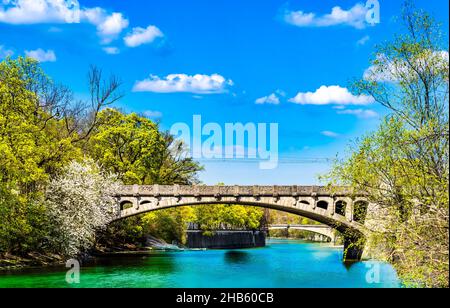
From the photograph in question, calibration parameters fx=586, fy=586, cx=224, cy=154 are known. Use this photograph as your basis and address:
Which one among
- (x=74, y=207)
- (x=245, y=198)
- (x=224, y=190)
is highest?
(x=224, y=190)

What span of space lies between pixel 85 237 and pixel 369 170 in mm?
20893

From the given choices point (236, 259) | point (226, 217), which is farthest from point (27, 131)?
point (226, 217)

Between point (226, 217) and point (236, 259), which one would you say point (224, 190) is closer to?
point (236, 259)

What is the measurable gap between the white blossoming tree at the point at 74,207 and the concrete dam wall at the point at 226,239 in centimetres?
2802

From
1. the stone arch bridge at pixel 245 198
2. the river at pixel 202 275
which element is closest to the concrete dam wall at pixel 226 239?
the stone arch bridge at pixel 245 198

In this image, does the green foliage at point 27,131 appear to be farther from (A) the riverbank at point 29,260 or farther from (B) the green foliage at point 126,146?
(B) the green foliage at point 126,146

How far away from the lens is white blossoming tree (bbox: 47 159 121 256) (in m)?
35.4

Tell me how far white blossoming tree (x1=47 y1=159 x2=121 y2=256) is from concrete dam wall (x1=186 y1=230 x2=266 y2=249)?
28.0m

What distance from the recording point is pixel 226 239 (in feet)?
241

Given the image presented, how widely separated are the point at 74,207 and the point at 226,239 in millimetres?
38644

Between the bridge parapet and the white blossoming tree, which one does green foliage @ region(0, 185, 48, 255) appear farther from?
the bridge parapet

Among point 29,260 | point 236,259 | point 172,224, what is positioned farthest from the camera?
point 172,224

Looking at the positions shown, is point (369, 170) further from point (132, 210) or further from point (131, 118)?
point (131, 118)

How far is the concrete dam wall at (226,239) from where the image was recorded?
67.4 meters
